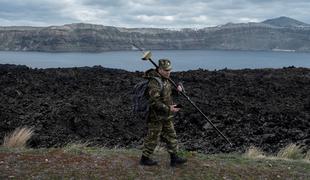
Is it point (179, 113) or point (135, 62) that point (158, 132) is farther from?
point (135, 62)

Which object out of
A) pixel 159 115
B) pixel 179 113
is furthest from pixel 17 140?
pixel 179 113

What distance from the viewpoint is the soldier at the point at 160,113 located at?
914 cm

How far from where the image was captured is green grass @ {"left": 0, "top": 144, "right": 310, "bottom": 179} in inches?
358

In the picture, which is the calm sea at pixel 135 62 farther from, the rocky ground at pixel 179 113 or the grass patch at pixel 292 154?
the grass patch at pixel 292 154

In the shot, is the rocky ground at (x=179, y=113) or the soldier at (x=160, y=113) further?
the rocky ground at (x=179, y=113)

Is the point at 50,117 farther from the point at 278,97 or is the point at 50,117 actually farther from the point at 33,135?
the point at 278,97

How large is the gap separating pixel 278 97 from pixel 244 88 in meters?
1.59

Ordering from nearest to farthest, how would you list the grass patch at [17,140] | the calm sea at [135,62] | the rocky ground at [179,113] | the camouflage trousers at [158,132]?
the camouflage trousers at [158,132], the grass patch at [17,140], the rocky ground at [179,113], the calm sea at [135,62]

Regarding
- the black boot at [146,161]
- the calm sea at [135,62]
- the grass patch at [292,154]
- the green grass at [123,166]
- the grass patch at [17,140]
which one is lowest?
the calm sea at [135,62]

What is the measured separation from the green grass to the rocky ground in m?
3.45

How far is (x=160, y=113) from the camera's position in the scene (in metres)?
9.37

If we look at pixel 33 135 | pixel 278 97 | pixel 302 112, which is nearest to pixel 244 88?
pixel 278 97

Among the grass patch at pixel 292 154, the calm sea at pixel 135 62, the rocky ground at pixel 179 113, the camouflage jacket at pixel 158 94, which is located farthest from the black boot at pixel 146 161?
the calm sea at pixel 135 62

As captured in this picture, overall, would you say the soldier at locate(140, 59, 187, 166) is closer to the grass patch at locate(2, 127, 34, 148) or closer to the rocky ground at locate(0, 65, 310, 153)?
the grass patch at locate(2, 127, 34, 148)
